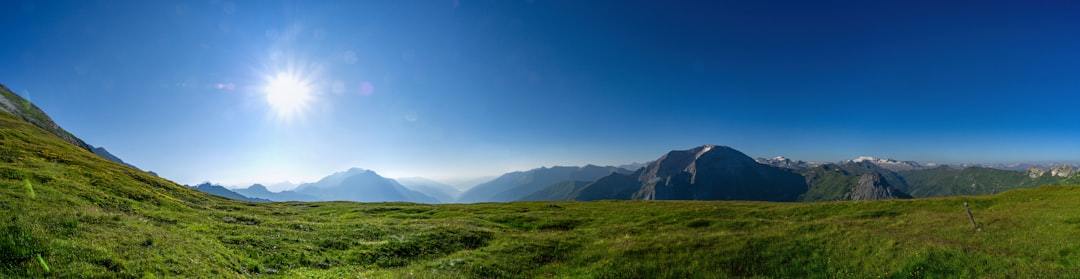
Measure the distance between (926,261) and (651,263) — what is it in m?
15.2

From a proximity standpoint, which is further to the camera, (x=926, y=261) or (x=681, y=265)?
(x=681, y=265)

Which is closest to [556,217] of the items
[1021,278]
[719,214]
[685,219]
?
[685,219]

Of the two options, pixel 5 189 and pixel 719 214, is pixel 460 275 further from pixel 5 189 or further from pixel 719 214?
pixel 719 214

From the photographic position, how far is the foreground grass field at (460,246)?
16.5 m

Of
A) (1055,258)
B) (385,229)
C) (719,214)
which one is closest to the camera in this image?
(1055,258)

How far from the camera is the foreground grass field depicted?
16.5m

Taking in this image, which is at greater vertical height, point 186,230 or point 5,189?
point 5,189

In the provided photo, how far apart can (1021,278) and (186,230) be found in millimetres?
46761

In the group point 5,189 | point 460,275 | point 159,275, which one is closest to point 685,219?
point 460,275

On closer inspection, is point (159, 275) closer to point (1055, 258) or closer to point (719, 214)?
point (1055, 258)

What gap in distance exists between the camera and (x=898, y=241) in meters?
26.5

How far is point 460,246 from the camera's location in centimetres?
3058

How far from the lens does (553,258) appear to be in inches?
1071

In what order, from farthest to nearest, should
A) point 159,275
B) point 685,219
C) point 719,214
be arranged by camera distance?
point 719,214, point 685,219, point 159,275
